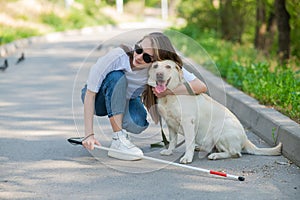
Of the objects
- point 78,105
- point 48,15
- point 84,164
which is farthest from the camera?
point 48,15

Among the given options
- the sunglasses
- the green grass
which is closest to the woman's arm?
the sunglasses

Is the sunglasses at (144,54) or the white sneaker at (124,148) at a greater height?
the sunglasses at (144,54)

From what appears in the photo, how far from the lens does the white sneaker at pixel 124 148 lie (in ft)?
17.6

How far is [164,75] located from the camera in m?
5.06

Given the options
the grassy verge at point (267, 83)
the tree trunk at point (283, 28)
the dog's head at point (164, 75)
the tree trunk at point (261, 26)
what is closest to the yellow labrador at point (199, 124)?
the dog's head at point (164, 75)

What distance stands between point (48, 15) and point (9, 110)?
23613 mm

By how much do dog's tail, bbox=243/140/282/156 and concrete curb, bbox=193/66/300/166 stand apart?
6 cm

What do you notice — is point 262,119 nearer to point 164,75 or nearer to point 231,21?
point 164,75

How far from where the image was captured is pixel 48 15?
31.1 meters

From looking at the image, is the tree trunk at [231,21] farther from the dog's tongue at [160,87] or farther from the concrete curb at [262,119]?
the dog's tongue at [160,87]

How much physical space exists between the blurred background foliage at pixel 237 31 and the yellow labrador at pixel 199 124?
3.41 feet

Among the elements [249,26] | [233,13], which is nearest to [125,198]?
[233,13]

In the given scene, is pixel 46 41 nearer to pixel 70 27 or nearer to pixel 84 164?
pixel 70 27

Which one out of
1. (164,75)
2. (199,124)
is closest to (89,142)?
(164,75)
